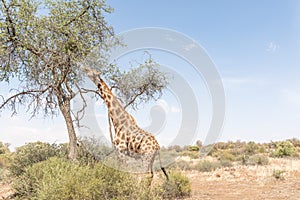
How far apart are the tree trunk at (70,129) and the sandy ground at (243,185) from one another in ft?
7.93

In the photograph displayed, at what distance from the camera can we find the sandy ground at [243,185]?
10.7 metres

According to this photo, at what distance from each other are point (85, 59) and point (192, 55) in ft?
11.7

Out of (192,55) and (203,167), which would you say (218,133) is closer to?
(192,55)

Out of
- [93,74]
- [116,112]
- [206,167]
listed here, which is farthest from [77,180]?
[206,167]

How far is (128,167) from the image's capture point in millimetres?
7957

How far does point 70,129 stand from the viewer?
10812 millimetres

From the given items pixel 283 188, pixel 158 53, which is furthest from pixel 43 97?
pixel 283 188

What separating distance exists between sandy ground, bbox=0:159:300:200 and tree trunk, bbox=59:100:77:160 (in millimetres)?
2416

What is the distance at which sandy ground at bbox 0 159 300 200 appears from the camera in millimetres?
10676

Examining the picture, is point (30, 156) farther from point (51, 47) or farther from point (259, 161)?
point (259, 161)

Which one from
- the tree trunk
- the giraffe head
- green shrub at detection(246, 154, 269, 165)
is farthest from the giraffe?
green shrub at detection(246, 154, 269, 165)

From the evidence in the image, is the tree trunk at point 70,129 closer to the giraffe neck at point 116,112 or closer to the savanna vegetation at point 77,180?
the savanna vegetation at point 77,180

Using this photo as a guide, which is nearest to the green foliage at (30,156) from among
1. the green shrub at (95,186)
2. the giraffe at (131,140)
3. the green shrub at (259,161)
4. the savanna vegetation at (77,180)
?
the savanna vegetation at (77,180)

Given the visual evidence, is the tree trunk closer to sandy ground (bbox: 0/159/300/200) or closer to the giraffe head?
the giraffe head
